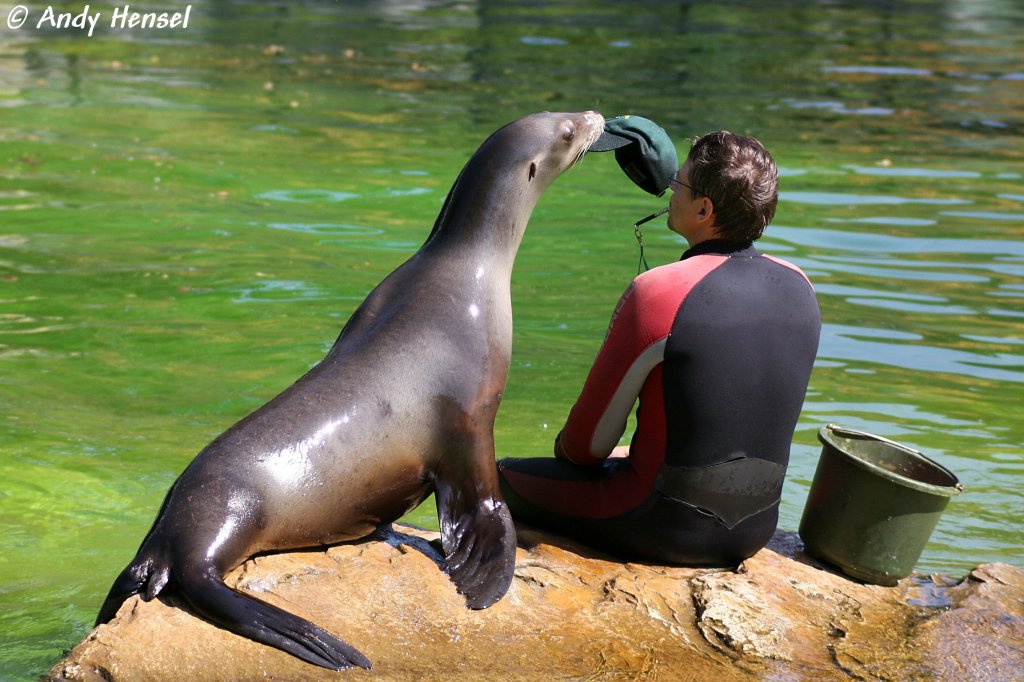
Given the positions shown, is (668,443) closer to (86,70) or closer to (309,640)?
(309,640)

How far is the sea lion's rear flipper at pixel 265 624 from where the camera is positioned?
3.68m

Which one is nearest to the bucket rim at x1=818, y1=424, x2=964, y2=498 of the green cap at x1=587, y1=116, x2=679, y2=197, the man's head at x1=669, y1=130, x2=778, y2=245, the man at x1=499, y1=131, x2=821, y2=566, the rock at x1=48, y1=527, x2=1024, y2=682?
the man at x1=499, y1=131, x2=821, y2=566

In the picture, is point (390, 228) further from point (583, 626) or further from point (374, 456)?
point (583, 626)

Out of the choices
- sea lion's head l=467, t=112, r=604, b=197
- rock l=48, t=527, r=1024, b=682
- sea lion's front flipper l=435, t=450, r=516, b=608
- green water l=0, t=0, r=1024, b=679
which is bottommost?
green water l=0, t=0, r=1024, b=679

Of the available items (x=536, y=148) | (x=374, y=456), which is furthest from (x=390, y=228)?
(x=374, y=456)

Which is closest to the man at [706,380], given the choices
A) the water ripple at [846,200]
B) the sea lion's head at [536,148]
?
the sea lion's head at [536,148]

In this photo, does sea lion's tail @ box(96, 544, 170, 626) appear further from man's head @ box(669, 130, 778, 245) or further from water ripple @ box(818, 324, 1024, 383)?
water ripple @ box(818, 324, 1024, 383)

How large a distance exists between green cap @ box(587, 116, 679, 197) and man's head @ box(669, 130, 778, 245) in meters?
0.36

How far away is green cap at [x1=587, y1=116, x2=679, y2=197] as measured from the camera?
4688 mm

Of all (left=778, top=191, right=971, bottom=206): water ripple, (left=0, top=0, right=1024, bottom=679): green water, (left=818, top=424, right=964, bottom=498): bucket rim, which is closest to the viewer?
(left=818, top=424, right=964, bottom=498): bucket rim

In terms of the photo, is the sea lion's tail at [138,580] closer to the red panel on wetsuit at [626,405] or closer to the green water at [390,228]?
the green water at [390,228]

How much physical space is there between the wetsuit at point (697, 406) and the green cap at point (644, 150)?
19.3 inches

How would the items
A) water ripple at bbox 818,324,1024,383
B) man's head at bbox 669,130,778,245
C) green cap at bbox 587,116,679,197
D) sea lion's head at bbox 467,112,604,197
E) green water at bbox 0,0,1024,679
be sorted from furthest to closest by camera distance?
water ripple at bbox 818,324,1024,383
green water at bbox 0,0,1024,679
sea lion's head at bbox 467,112,604,197
green cap at bbox 587,116,679,197
man's head at bbox 669,130,778,245

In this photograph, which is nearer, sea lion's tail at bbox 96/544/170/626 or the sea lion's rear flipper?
the sea lion's rear flipper
